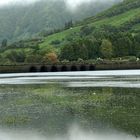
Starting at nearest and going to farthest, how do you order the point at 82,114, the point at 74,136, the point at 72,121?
the point at 74,136 → the point at 72,121 → the point at 82,114

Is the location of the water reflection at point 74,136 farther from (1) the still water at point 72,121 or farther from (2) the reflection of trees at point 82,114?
(2) the reflection of trees at point 82,114

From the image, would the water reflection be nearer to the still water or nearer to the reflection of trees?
the still water

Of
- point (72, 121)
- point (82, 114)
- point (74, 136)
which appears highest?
point (74, 136)

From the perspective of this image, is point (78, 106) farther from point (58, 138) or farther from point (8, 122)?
point (58, 138)

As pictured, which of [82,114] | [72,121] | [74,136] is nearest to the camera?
[74,136]

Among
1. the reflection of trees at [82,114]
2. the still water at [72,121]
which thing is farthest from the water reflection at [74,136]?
Result: the reflection of trees at [82,114]

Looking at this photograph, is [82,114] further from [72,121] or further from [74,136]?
[74,136]

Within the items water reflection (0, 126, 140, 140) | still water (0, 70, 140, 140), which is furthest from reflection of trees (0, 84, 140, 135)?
water reflection (0, 126, 140, 140)

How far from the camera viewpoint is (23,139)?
95.1 ft

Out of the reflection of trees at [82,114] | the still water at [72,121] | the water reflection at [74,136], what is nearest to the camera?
the water reflection at [74,136]

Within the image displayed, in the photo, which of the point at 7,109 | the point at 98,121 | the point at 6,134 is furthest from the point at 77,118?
the point at 7,109

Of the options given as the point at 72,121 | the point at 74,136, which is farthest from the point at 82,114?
the point at 74,136

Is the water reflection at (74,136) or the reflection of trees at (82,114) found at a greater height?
the water reflection at (74,136)

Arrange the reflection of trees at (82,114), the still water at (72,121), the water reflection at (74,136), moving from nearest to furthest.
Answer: the water reflection at (74,136) → the still water at (72,121) → the reflection of trees at (82,114)
